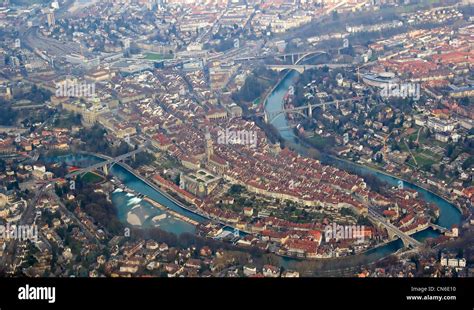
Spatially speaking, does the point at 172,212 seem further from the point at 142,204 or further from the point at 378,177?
the point at 378,177

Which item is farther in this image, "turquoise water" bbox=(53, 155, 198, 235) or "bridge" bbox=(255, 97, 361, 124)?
"bridge" bbox=(255, 97, 361, 124)

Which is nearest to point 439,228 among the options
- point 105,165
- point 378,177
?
point 378,177

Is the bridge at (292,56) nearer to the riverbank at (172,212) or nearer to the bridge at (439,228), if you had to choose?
the riverbank at (172,212)

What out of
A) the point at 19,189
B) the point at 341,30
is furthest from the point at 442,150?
the point at 341,30

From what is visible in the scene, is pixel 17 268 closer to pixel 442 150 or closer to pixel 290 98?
pixel 442 150

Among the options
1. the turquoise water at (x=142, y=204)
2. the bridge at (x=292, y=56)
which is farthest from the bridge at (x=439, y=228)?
the bridge at (x=292, y=56)

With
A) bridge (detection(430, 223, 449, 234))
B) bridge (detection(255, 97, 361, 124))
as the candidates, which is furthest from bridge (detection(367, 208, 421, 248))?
bridge (detection(255, 97, 361, 124))

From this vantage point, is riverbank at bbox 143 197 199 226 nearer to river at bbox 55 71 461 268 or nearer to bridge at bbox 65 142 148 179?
river at bbox 55 71 461 268
